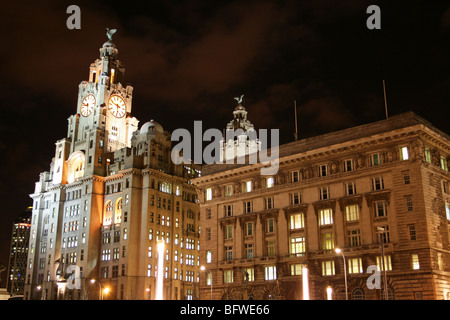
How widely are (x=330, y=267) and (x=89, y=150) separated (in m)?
85.0

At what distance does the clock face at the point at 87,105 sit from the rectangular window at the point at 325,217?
90.8 meters

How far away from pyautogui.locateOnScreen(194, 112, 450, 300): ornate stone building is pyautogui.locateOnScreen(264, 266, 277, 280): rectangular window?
0.16 metres

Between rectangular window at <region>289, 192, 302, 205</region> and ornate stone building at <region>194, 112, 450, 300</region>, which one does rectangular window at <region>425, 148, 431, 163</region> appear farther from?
rectangular window at <region>289, 192, 302, 205</region>

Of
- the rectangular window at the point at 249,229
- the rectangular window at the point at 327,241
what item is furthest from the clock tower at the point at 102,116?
the rectangular window at the point at 327,241

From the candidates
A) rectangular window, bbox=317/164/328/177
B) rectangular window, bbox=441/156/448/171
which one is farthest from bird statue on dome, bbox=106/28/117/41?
rectangular window, bbox=441/156/448/171

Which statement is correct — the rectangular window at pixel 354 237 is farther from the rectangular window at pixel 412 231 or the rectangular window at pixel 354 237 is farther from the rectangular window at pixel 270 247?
the rectangular window at pixel 270 247

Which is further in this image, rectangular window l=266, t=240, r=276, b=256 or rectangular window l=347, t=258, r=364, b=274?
rectangular window l=266, t=240, r=276, b=256

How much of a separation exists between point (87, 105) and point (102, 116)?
9.23 metres

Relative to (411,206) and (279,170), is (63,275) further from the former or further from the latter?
(411,206)

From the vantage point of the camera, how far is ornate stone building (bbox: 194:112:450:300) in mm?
64125

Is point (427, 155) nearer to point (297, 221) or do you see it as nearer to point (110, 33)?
point (297, 221)

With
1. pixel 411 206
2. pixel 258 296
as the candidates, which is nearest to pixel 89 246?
pixel 258 296

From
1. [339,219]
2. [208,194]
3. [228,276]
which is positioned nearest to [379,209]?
[339,219]

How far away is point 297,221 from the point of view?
76.2 metres
